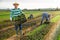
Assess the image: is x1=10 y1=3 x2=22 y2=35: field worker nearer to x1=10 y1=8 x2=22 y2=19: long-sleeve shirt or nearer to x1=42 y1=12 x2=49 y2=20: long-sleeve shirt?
x1=10 y1=8 x2=22 y2=19: long-sleeve shirt

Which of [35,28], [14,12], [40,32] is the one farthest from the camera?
[35,28]

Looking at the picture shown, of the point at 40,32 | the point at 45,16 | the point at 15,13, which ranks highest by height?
the point at 15,13

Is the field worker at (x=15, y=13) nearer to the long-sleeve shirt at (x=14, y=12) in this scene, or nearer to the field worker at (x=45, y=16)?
the long-sleeve shirt at (x=14, y=12)

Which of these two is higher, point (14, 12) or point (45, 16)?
point (14, 12)

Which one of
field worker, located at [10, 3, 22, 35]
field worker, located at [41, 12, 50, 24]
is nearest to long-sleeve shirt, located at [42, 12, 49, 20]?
field worker, located at [41, 12, 50, 24]

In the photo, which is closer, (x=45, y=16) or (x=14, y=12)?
(x=14, y=12)

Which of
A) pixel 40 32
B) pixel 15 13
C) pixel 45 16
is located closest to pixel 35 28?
pixel 40 32

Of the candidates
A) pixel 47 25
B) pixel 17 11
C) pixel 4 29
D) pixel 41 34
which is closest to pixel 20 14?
pixel 17 11

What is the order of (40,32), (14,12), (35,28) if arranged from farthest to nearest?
(35,28)
(40,32)
(14,12)

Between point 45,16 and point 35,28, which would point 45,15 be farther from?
point 35,28

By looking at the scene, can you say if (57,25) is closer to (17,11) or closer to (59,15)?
(59,15)

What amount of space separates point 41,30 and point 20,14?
92 cm

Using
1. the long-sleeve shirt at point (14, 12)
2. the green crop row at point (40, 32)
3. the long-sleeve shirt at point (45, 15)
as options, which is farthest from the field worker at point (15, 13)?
the long-sleeve shirt at point (45, 15)

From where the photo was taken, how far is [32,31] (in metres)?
5.60
